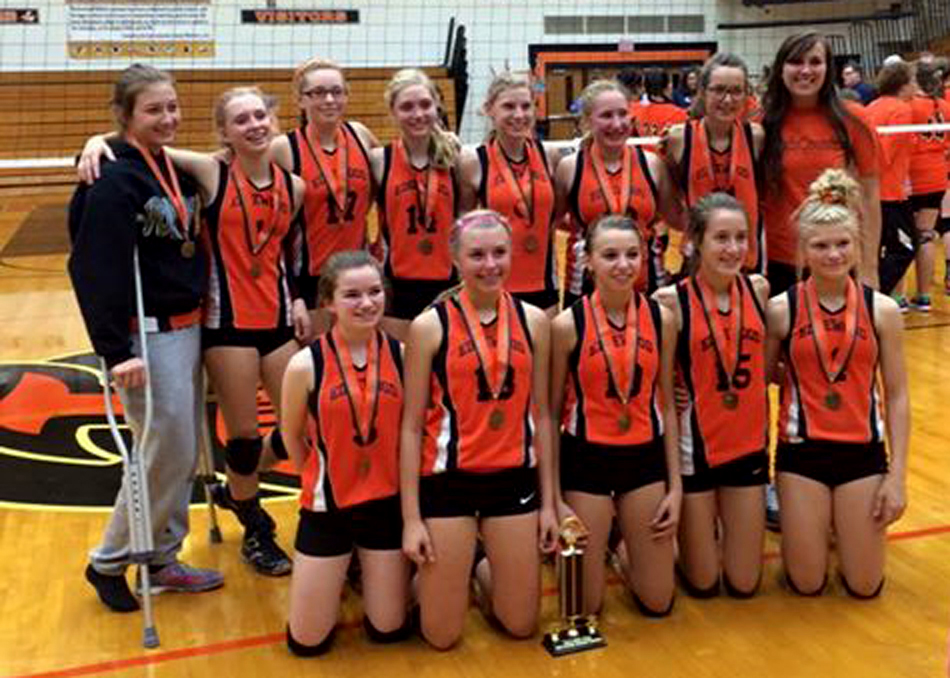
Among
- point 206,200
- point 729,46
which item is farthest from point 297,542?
point 729,46

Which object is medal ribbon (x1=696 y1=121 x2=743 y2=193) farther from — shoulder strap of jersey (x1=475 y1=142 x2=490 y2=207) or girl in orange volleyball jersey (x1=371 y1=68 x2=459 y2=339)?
girl in orange volleyball jersey (x1=371 y1=68 x2=459 y2=339)

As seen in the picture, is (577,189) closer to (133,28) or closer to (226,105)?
(226,105)

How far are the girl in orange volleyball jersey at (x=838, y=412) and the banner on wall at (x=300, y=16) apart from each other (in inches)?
571

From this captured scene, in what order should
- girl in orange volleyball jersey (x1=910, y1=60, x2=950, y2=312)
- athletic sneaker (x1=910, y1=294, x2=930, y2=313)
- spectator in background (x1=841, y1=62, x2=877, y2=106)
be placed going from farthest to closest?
1. spectator in background (x1=841, y1=62, x2=877, y2=106)
2. athletic sneaker (x1=910, y1=294, x2=930, y2=313)
3. girl in orange volleyball jersey (x1=910, y1=60, x2=950, y2=312)

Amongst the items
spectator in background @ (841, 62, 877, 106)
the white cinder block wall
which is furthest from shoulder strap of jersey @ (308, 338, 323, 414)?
the white cinder block wall

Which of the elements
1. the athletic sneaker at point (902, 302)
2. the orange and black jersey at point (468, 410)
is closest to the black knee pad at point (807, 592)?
the orange and black jersey at point (468, 410)

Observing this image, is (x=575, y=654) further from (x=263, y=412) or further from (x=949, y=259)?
(x=949, y=259)

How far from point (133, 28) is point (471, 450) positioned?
1482cm

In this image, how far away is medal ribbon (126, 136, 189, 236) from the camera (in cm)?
317

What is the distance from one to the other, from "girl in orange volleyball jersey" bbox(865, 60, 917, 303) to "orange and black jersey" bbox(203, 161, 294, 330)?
4.69 m

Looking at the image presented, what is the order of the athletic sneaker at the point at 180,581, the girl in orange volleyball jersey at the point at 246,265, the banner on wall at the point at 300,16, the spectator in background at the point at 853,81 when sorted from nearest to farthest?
the girl in orange volleyball jersey at the point at 246,265 → the athletic sneaker at the point at 180,581 → the spectator in background at the point at 853,81 → the banner on wall at the point at 300,16

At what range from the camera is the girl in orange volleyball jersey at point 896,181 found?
6859 mm

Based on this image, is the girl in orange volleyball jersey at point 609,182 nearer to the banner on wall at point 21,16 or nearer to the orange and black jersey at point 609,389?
the orange and black jersey at point 609,389

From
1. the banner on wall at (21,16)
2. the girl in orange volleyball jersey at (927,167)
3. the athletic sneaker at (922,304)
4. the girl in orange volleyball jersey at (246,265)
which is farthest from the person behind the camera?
the banner on wall at (21,16)
